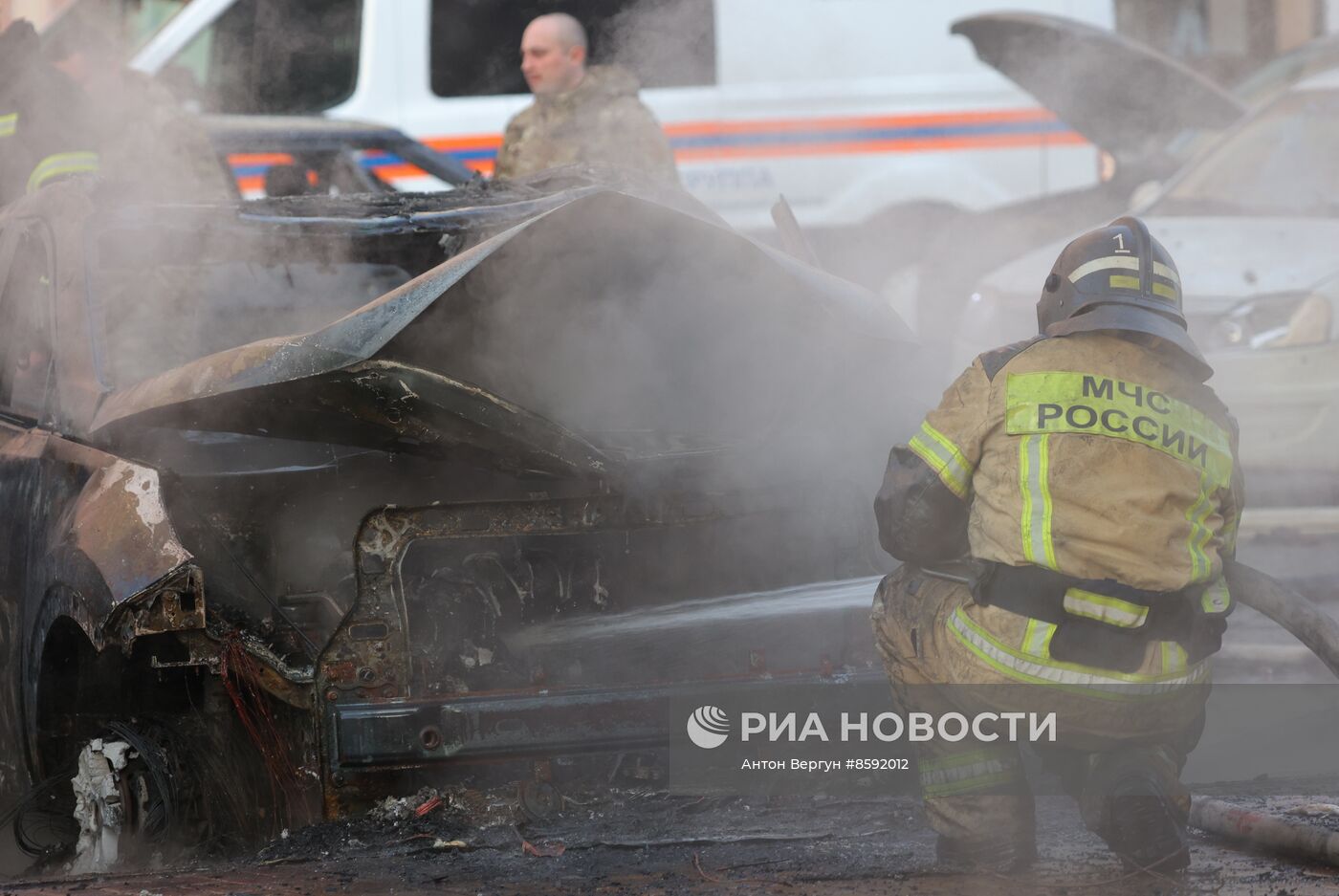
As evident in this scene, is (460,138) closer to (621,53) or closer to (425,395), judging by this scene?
(621,53)

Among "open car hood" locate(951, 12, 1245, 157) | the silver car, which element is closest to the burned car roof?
the silver car

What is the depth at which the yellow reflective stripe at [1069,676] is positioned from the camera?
9.36ft

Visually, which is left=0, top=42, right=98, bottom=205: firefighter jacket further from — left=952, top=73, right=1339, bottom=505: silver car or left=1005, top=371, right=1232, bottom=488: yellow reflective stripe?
left=1005, top=371, right=1232, bottom=488: yellow reflective stripe

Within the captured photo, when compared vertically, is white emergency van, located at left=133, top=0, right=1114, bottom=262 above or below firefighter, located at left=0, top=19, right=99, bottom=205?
above

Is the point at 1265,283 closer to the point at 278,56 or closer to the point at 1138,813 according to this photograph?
the point at 1138,813

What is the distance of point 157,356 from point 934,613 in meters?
2.19

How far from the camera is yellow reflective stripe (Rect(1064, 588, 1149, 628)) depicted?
2828 millimetres

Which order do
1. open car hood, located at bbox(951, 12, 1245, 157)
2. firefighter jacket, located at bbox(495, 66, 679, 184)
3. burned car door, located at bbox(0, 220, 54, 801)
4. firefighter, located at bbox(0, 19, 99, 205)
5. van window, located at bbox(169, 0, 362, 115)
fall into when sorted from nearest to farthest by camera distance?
burned car door, located at bbox(0, 220, 54, 801) < firefighter, located at bbox(0, 19, 99, 205) < firefighter jacket, located at bbox(495, 66, 679, 184) < open car hood, located at bbox(951, 12, 1245, 157) < van window, located at bbox(169, 0, 362, 115)

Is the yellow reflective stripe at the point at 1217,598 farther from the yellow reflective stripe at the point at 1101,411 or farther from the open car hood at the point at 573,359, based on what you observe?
the open car hood at the point at 573,359

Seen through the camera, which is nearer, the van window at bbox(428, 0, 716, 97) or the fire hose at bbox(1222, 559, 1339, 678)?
the fire hose at bbox(1222, 559, 1339, 678)

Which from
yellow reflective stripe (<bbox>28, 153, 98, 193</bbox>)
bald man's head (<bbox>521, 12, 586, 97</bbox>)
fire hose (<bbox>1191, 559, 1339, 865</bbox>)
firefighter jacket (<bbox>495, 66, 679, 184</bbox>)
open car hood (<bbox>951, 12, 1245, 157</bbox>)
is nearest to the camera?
fire hose (<bbox>1191, 559, 1339, 865</bbox>)

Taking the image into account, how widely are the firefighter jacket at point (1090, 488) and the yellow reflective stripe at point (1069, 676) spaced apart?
30 mm

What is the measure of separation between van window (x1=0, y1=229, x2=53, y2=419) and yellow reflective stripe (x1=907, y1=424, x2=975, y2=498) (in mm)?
2403

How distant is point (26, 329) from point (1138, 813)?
3275 millimetres
